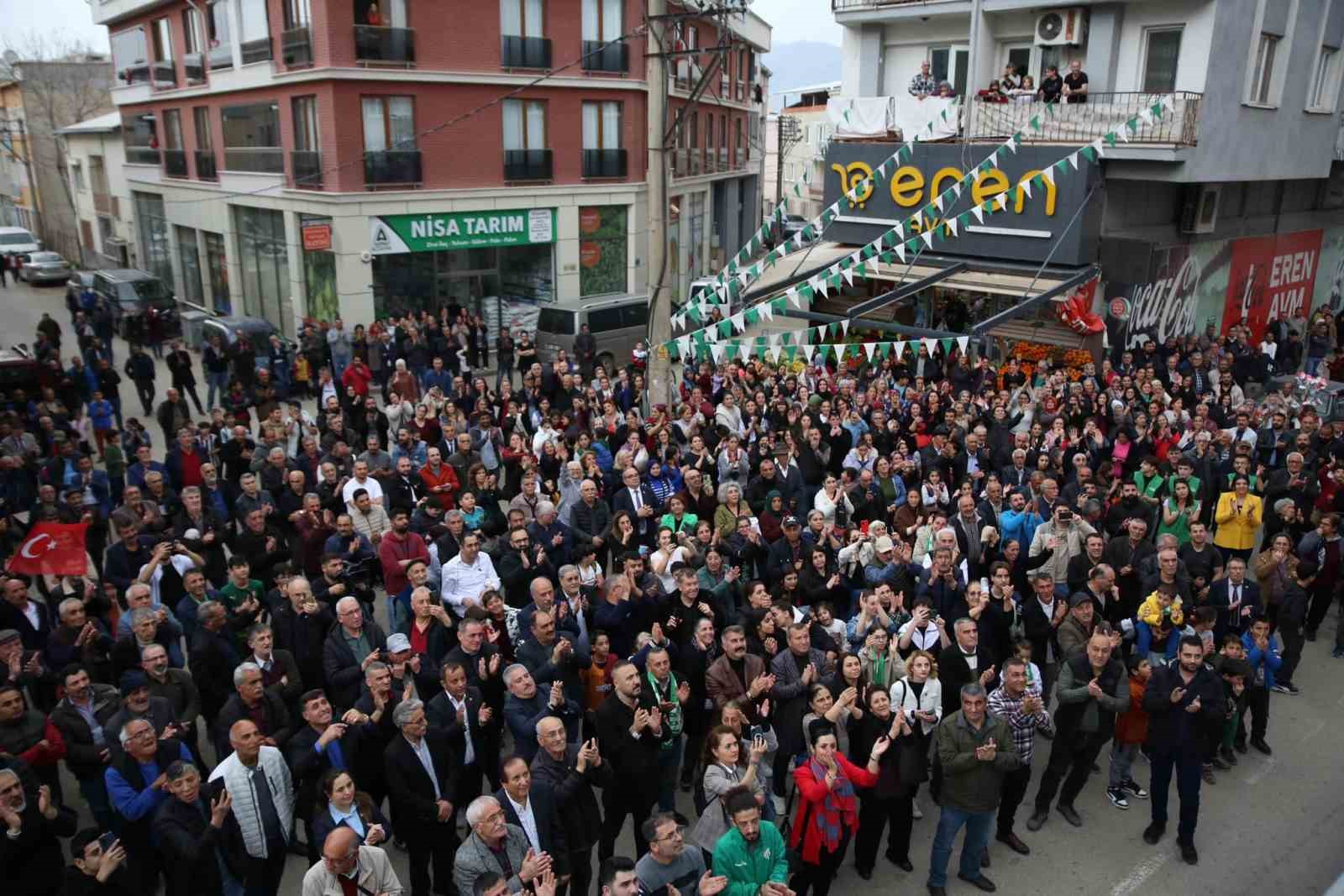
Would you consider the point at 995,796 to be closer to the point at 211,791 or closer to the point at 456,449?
the point at 211,791

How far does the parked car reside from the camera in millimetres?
38219

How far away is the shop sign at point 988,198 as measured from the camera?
17875 mm

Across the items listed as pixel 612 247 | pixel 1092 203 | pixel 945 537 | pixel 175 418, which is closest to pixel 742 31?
pixel 612 247

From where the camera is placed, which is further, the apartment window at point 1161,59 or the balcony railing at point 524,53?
the balcony railing at point 524,53

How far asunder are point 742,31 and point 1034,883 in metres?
36.5

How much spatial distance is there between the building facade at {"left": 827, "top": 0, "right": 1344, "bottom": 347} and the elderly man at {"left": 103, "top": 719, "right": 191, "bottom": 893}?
48.7ft

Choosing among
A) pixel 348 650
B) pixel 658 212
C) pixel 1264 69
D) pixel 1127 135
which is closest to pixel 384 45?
pixel 658 212

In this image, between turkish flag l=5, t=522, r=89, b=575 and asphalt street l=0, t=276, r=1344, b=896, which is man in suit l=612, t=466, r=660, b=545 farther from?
turkish flag l=5, t=522, r=89, b=575

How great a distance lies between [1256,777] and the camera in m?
7.84

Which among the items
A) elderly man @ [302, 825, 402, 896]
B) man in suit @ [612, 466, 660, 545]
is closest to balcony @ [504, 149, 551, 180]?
man in suit @ [612, 466, 660, 545]

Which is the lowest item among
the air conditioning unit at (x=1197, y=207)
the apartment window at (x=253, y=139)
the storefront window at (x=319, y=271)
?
the storefront window at (x=319, y=271)

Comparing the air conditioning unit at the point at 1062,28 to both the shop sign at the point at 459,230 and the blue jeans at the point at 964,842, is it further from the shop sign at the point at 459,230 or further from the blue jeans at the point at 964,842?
the blue jeans at the point at 964,842

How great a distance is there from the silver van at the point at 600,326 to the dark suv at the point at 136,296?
1071 centimetres

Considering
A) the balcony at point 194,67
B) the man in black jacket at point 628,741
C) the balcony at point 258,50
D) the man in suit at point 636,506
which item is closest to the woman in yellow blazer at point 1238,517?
the man in suit at point 636,506
